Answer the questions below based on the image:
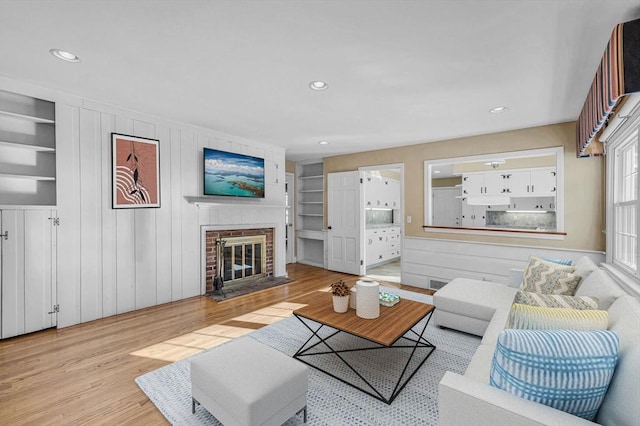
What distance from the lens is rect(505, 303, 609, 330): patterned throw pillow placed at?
1.38 metres

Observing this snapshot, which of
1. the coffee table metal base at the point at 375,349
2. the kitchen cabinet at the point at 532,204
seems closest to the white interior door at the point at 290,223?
the coffee table metal base at the point at 375,349

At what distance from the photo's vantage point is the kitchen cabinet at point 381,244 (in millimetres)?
6404

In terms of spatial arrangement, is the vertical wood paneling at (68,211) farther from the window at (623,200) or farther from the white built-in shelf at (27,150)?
the window at (623,200)

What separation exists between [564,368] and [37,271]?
13.7 feet

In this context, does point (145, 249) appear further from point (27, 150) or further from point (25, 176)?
point (27, 150)

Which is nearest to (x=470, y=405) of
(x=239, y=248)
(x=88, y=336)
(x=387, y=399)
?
(x=387, y=399)

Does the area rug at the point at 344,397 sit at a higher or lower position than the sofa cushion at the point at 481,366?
lower

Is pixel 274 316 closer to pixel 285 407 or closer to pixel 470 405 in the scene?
pixel 285 407

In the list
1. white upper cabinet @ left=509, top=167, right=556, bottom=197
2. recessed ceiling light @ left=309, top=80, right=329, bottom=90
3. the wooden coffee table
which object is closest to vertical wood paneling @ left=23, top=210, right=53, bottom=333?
the wooden coffee table

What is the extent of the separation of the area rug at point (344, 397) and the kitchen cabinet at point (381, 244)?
3.72 meters

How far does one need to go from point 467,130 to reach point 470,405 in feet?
12.9

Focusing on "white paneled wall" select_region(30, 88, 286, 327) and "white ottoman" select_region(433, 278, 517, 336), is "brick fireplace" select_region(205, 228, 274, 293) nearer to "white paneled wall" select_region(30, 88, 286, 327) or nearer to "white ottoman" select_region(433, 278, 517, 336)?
"white paneled wall" select_region(30, 88, 286, 327)

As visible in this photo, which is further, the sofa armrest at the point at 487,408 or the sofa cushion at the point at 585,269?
the sofa cushion at the point at 585,269

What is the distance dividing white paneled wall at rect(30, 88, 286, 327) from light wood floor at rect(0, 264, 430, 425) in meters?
0.26
